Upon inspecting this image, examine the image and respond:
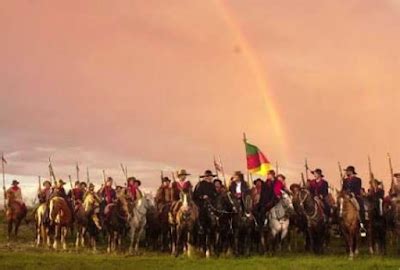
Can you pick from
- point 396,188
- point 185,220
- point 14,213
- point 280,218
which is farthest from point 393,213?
point 14,213

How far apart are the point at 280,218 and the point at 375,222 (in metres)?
3.88

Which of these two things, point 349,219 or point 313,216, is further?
point 313,216

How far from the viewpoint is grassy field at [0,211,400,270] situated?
22984 millimetres

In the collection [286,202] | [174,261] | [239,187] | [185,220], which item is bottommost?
[174,261]

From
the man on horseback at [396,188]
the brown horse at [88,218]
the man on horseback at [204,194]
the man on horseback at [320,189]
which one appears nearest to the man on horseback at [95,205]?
the brown horse at [88,218]

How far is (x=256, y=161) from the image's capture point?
1209 inches

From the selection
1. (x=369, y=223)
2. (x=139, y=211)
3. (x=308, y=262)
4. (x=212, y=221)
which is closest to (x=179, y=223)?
(x=212, y=221)

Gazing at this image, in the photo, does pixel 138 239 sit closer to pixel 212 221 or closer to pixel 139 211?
pixel 139 211

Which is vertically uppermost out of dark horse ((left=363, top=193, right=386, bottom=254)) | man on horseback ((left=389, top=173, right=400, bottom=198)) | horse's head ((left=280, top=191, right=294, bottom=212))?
man on horseback ((left=389, top=173, right=400, bottom=198))

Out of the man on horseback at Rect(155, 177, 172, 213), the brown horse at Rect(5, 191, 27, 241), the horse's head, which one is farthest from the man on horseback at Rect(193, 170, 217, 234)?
the brown horse at Rect(5, 191, 27, 241)

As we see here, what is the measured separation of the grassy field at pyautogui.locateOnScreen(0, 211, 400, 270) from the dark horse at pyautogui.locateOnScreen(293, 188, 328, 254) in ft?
2.50

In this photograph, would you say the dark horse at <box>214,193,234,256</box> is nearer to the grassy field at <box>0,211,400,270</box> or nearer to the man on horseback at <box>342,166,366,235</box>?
the grassy field at <box>0,211,400,270</box>

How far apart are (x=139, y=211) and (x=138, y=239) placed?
Result: 1.19 m

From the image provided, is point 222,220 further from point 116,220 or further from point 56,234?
point 56,234
